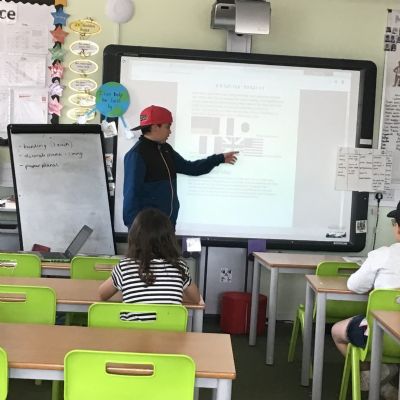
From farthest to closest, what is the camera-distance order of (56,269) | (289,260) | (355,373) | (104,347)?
(289,260)
(56,269)
(355,373)
(104,347)

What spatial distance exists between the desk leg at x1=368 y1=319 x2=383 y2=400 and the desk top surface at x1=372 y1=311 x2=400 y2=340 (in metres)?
0.06

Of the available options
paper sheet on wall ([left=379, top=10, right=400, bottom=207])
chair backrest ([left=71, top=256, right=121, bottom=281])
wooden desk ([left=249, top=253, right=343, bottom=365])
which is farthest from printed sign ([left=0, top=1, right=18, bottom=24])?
paper sheet on wall ([left=379, top=10, right=400, bottom=207])

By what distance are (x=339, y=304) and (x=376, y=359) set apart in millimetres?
999

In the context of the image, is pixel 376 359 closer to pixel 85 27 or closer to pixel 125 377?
pixel 125 377

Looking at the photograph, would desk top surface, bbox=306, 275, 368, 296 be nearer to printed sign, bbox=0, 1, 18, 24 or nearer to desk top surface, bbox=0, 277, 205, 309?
desk top surface, bbox=0, 277, 205, 309

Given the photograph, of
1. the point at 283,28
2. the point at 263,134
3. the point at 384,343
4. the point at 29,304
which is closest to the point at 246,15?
the point at 283,28

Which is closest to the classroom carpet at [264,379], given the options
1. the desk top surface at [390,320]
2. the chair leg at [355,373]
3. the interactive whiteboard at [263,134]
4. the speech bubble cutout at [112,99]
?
the chair leg at [355,373]

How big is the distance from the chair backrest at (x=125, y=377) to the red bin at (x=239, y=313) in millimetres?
3279

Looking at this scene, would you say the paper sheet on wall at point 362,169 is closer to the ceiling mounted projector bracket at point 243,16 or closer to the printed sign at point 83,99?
the ceiling mounted projector bracket at point 243,16

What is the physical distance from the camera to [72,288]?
10.3 ft

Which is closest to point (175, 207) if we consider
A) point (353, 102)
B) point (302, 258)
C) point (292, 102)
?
point (302, 258)

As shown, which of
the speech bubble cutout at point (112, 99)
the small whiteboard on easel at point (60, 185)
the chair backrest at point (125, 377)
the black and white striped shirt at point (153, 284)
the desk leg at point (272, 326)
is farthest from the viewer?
the speech bubble cutout at point (112, 99)

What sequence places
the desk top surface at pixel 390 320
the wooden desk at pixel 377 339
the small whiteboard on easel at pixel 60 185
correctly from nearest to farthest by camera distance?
the desk top surface at pixel 390 320 → the wooden desk at pixel 377 339 → the small whiteboard on easel at pixel 60 185

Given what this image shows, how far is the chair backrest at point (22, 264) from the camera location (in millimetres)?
3572
